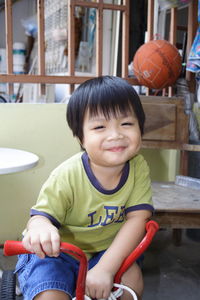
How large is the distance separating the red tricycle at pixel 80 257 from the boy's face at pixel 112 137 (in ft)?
0.70

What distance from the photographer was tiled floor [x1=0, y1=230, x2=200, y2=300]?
158cm

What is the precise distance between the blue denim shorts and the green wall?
3.39 ft

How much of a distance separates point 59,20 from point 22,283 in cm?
365

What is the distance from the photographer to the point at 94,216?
982 millimetres

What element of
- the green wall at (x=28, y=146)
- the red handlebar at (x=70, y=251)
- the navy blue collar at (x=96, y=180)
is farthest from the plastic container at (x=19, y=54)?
the red handlebar at (x=70, y=251)

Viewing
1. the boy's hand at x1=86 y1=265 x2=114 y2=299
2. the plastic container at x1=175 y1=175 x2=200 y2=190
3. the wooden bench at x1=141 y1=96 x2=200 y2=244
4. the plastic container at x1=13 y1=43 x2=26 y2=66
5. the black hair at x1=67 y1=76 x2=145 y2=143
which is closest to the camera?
the boy's hand at x1=86 y1=265 x2=114 y2=299

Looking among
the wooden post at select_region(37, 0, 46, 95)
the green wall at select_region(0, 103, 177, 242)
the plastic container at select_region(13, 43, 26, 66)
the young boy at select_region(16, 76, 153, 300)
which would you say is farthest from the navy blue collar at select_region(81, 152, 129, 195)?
the plastic container at select_region(13, 43, 26, 66)

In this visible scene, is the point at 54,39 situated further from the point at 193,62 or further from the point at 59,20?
the point at 193,62

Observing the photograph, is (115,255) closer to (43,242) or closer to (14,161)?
(43,242)

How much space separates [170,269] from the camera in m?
1.80

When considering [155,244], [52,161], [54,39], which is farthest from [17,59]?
[155,244]

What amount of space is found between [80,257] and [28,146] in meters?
1.35

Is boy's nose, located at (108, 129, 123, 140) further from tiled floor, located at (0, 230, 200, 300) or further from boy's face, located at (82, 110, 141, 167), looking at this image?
tiled floor, located at (0, 230, 200, 300)

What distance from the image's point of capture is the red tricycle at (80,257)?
637 millimetres
